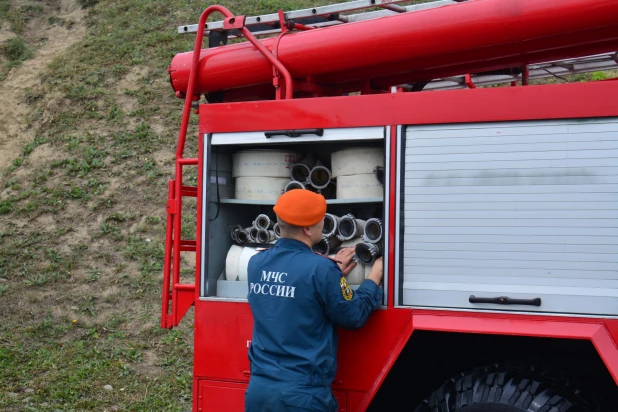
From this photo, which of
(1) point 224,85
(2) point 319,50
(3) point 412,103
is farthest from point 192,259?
(3) point 412,103

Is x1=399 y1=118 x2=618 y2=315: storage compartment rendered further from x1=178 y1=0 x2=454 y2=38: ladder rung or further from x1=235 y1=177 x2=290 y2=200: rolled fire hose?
x1=178 y1=0 x2=454 y2=38: ladder rung

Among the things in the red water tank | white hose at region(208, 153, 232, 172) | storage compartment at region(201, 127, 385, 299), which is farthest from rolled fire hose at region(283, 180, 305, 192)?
the red water tank

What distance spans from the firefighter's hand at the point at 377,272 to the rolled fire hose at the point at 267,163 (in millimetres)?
879

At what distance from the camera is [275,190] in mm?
4277

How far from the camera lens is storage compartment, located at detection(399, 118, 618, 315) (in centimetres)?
329

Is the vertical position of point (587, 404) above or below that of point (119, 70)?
below

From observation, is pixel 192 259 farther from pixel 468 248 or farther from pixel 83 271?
pixel 468 248

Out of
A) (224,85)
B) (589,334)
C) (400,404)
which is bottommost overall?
(400,404)

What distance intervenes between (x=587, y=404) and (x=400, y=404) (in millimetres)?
1104

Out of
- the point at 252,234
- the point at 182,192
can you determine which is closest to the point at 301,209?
the point at 252,234

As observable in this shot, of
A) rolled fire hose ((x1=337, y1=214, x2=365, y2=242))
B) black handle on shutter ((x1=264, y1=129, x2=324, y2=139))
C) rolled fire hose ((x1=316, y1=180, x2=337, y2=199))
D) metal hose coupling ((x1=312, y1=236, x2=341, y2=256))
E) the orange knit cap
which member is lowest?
metal hose coupling ((x1=312, y1=236, x2=341, y2=256))

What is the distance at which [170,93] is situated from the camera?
1189cm

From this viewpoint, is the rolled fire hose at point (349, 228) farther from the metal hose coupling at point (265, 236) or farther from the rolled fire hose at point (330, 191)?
the metal hose coupling at point (265, 236)

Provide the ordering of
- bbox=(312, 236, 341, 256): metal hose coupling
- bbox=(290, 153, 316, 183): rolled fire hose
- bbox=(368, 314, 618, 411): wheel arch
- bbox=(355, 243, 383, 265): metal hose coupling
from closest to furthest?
bbox=(368, 314, 618, 411): wheel arch, bbox=(355, 243, 383, 265): metal hose coupling, bbox=(312, 236, 341, 256): metal hose coupling, bbox=(290, 153, 316, 183): rolled fire hose
